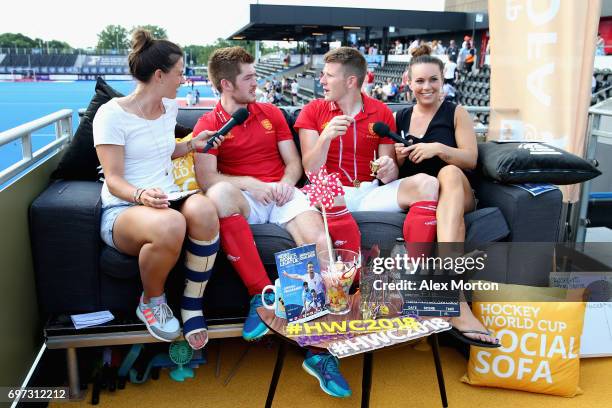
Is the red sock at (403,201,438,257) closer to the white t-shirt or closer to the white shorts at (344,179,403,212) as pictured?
the white shorts at (344,179,403,212)

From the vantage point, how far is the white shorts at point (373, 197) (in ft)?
8.16

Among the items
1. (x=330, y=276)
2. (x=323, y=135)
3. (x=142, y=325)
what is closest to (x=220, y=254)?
(x=142, y=325)

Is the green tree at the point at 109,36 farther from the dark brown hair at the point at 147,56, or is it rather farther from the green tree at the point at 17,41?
the dark brown hair at the point at 147,56

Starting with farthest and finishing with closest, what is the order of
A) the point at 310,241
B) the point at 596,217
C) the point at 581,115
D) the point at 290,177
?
the point at 596,217 → the point at 581,115 → the point at 290,177 → the point at 310,241

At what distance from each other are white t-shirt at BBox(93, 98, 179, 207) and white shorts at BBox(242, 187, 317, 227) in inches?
14.3

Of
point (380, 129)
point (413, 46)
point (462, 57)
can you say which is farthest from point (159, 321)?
point (462, 57)

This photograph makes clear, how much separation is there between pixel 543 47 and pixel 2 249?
110 inches

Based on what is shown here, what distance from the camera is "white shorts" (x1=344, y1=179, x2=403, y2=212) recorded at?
249 centimetres

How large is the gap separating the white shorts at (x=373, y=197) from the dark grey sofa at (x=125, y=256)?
0.27 feet

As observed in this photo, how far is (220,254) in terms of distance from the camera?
211cm

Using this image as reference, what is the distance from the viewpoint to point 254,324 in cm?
196

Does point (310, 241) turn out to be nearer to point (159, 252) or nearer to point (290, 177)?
point (290, 177)

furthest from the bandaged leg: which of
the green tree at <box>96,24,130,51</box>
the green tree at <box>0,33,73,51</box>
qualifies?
the green tree at <box>96,24,130,51</box>

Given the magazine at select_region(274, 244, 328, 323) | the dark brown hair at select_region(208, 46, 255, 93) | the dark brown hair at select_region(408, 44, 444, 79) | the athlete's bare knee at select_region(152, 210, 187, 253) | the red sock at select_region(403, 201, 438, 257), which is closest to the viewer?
the magazine at select_region(274, 244, 328, 323)
